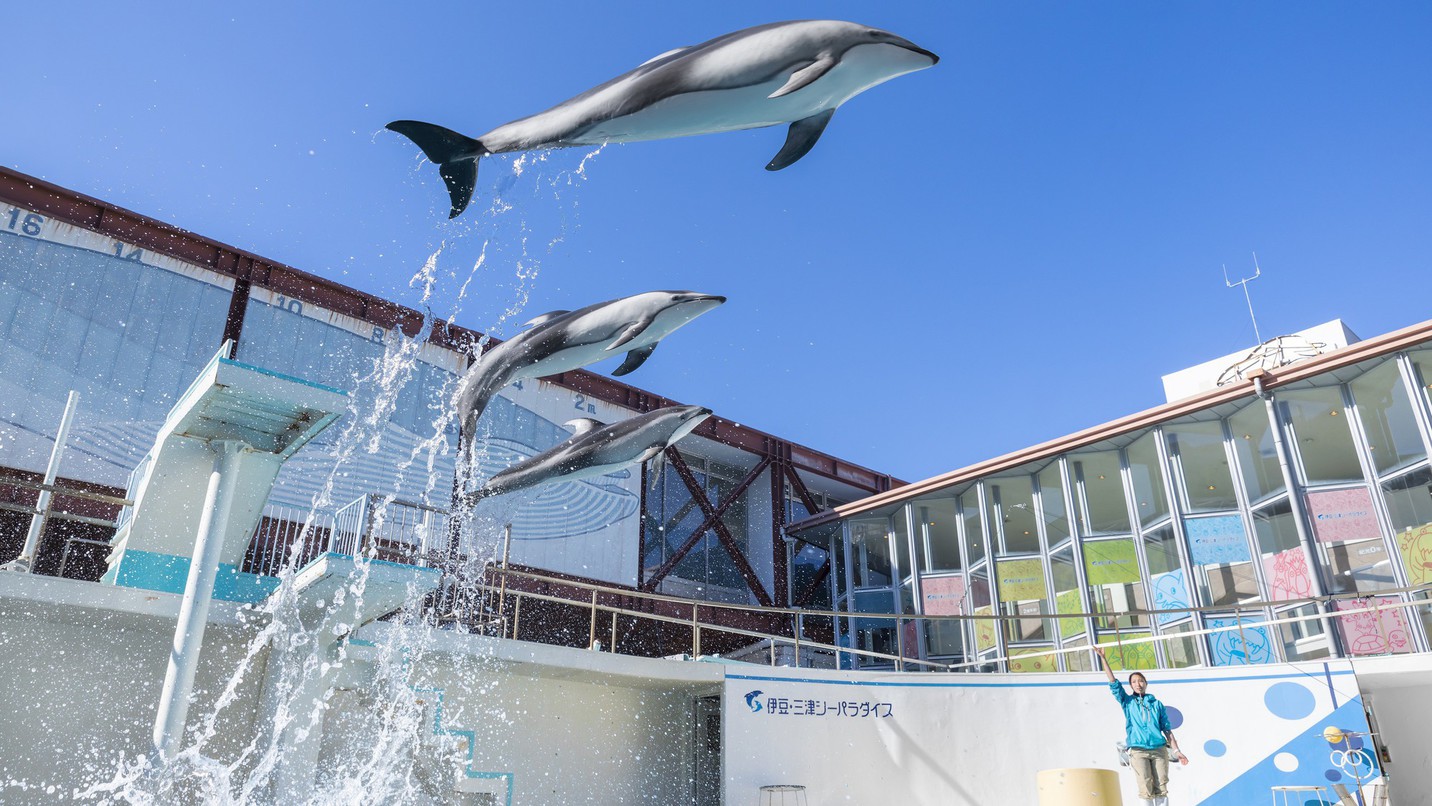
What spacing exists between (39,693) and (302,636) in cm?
249

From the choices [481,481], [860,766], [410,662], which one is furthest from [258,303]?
[860,766]

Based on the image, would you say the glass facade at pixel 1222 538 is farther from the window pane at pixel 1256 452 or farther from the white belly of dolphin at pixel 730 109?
the white belly of dolphin at pixel 730 109

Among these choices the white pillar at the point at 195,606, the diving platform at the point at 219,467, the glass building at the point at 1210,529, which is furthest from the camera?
the glass building at the point at 1210,529

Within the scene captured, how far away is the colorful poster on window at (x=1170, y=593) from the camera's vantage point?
14062mm

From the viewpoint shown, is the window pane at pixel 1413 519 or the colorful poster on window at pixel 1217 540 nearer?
the window pane at pixel 1413 519

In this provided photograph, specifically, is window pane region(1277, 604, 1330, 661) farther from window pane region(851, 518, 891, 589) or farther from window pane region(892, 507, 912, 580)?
window pane region(851, 518, 891, 589)

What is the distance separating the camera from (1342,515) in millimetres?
12734

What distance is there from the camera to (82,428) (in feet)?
46.4

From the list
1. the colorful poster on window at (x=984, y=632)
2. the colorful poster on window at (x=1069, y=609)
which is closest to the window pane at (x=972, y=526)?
the colorful poster on window at (x=984, y=632)

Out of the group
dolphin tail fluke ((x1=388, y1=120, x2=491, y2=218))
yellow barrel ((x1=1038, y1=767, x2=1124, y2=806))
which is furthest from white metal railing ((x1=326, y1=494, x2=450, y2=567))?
yellow barrel ((x1=1038, y1=767, x2=1124, y2=806))

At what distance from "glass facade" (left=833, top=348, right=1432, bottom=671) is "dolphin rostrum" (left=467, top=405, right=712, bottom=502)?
6.21 m

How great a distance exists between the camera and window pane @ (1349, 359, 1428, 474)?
488 inches

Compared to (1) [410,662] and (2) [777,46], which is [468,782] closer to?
(1) [410,662]

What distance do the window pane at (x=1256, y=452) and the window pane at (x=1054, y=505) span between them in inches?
110
